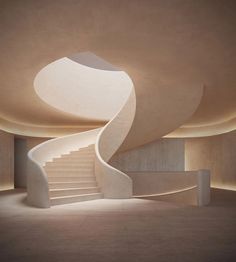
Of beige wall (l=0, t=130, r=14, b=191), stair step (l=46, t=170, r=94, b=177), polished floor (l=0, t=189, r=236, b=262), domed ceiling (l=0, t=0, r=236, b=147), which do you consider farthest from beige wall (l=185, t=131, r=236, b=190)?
beige wall (l=0, t=130, r=14, b=191)

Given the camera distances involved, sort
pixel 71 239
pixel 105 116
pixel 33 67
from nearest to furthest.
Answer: pixel 71 239 → pixel 33 67 → pixel 105 116

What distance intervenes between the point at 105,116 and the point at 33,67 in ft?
28.7

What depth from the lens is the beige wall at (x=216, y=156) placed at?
53.1 feet

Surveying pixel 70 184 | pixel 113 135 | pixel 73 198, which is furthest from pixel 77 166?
pixel 73 198

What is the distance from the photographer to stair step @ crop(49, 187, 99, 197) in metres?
9.20

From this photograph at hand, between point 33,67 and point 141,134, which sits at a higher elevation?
point 33,67

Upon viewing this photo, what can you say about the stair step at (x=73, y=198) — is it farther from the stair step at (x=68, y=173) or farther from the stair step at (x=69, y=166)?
the stair step at (x=69, y=166)

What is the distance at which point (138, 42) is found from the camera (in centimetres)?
737

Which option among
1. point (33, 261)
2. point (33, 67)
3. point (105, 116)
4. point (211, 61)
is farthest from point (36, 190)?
point (105, 116)

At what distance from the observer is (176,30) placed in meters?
6.55

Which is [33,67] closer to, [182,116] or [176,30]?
[176,30]

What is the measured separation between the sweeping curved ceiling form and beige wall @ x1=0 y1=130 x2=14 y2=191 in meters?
3.45

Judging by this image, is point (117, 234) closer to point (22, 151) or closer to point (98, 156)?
point (98, 156)

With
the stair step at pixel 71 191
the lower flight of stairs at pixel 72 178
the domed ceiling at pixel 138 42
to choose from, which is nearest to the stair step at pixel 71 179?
the lower flight of stairs at pixel 72 178
